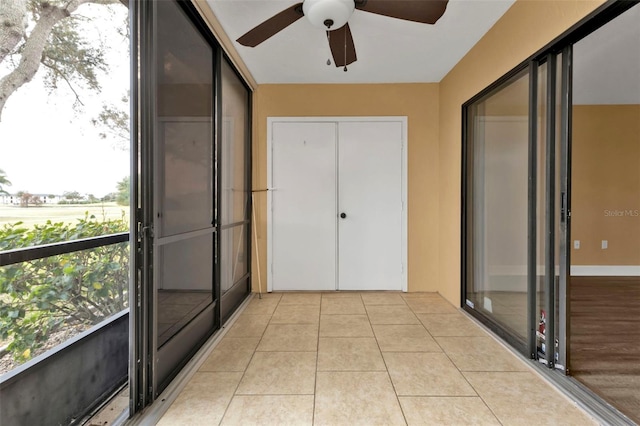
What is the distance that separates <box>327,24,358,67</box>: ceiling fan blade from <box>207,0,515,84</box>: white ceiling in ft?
0.72

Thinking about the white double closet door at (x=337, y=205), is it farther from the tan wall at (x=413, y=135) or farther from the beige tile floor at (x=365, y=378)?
the beige tile floor at (x=365, y=378)

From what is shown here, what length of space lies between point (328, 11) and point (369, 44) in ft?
3.41

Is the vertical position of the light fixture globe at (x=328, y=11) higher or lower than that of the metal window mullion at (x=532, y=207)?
higher

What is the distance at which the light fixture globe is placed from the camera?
1.85 m

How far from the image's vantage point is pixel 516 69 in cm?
228

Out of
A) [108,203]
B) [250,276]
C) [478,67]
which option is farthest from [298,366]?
[478,67]

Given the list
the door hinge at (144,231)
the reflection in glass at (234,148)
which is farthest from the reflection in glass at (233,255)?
the door hinge at (144,231)

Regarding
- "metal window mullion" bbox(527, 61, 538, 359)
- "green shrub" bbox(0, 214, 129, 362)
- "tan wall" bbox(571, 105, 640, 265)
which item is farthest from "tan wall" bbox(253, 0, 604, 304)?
"tan wall" bbox(571, 105, 640, 265)

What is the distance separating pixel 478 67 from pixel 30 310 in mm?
3477

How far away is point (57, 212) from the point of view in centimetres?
146

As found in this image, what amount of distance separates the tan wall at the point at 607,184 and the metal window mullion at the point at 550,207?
2.93 metres

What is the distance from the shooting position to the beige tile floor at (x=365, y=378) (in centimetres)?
158

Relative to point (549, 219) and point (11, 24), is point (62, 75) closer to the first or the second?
point (11, 24)

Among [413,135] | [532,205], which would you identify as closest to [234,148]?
[413,135]
